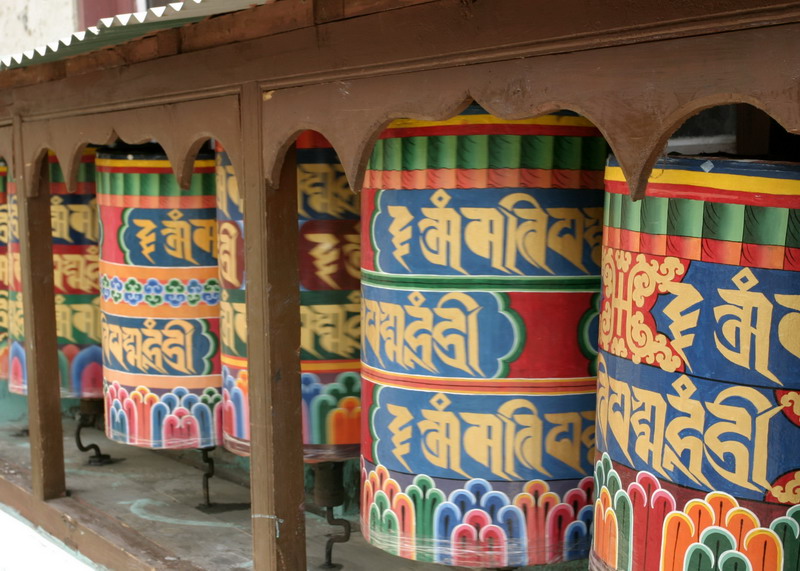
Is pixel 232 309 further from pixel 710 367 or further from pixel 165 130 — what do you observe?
pixel 710 367

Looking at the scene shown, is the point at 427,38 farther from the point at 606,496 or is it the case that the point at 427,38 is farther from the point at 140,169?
the point at 140,169

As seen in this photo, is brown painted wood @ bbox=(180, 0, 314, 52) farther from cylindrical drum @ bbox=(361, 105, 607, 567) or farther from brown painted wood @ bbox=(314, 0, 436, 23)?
cylindrical drum @ bbox=(361, 105, 607, 567)

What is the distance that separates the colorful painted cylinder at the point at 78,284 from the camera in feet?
12.5

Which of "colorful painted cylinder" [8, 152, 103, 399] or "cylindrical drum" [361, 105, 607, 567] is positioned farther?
"colorful painted cylinder" [8, 152, 103, 399]

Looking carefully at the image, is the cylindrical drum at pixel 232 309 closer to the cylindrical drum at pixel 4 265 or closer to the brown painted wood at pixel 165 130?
the brown painted wood at pixel 165 130

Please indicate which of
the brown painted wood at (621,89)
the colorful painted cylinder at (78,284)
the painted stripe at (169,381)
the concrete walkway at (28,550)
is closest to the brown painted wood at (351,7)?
the brown painted wood at (621,89)

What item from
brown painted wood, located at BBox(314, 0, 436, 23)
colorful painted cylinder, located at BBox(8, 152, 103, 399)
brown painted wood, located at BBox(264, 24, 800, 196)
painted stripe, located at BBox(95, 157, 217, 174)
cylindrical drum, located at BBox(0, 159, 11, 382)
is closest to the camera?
brown painted wood, located at BBox(264, 24, 800, 196)

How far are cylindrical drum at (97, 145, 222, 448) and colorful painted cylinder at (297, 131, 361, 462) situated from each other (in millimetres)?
629

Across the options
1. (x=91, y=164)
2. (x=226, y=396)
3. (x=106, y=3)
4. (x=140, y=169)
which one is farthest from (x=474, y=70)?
(x=106, y=3)

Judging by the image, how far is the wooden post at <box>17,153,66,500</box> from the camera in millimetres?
3297

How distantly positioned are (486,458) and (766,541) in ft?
2.11

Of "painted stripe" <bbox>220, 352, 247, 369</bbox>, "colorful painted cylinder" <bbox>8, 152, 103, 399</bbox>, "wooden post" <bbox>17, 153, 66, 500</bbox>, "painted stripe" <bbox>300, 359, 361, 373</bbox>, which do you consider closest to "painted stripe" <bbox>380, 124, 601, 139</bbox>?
"painted stripe" <bbox>300, 359, 361, 373</bbox>

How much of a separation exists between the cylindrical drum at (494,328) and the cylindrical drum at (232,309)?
31.8 inches

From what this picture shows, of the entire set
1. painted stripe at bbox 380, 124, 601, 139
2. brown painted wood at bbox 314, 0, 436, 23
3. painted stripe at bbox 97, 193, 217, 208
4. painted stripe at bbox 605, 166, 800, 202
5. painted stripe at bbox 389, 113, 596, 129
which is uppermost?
brown painted wood at bbox 314, 0, 436, 23
